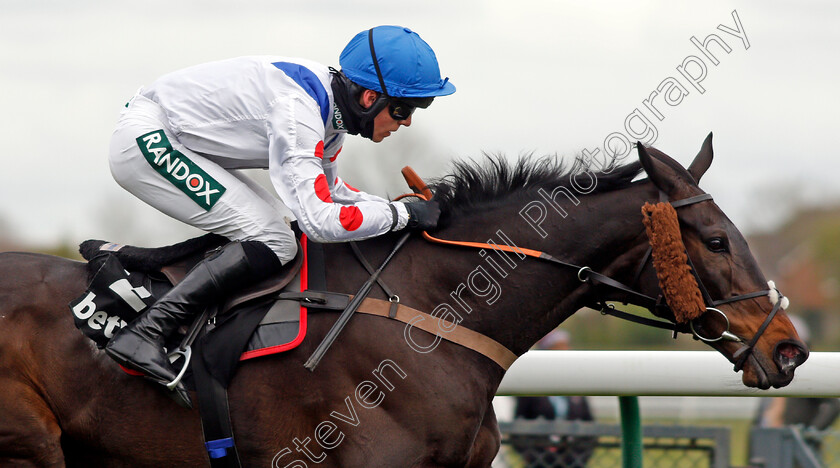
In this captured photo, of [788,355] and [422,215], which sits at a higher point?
[788,355]

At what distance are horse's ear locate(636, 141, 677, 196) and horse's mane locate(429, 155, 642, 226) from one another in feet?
0.65

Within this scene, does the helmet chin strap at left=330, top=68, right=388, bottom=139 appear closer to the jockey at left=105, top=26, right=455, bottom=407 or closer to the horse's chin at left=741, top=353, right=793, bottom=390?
the jockey at left=105, top=26, right=455, bottom=407

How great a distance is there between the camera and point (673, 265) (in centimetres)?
325

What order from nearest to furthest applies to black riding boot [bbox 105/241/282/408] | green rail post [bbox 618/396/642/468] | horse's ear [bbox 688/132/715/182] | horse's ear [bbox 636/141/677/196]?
1. black riding boot [bbox 105/241/282/408]
2. horse's ear [bbox 636/141/677/196]
3. horse's ear [bbox 688/132/715/182]
4. green rail post [bbox 618/396/642/468]

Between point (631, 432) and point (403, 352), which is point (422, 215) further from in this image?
point (631, 432)

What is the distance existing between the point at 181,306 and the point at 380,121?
997 mm

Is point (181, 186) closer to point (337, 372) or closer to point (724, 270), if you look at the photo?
point (337, 372)

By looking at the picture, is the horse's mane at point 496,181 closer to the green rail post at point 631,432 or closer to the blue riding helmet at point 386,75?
the blue riding helmet at point 386,75

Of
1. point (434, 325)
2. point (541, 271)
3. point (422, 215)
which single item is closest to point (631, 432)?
point (541, 271)

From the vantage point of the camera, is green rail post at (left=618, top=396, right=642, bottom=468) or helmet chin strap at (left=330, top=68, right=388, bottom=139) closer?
helmet chin strap at (left=330, top=68, right=388, bottom=139)

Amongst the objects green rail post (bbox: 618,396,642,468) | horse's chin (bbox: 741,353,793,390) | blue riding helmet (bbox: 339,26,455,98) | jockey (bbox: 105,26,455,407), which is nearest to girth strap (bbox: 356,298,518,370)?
jockey (bbox: 105,26,455,407)

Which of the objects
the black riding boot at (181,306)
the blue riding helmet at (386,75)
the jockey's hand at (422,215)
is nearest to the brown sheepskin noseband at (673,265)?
the jockey's hand at (422,215)

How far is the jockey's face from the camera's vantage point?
3.51 m

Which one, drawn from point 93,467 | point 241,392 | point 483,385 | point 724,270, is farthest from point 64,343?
point 724,270
